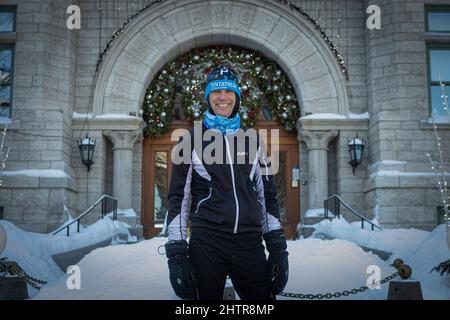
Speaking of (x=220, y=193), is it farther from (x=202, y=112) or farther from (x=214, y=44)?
(x=214, y=44)

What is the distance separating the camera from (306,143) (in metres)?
11.2

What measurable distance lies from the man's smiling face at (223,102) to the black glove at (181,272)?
0.84 meters

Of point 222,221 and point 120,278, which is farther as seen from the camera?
point 120,278

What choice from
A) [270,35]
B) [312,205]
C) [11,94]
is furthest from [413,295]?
[11,94]

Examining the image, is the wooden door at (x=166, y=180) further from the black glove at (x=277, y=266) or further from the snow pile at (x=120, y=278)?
the black glove at (x=277, y=266)

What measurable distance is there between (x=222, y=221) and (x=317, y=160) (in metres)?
8.47

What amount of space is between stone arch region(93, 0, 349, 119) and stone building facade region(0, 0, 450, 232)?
2 cm

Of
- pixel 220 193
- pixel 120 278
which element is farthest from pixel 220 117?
pixel 120 278

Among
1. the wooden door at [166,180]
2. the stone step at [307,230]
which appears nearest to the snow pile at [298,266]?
the stone step at [307,230]

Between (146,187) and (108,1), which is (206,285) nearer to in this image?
(146,187)

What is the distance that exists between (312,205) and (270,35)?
3.95m

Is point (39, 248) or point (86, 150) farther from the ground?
point (86, 150)

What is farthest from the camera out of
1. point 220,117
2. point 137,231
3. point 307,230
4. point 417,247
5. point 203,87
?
point 203,87

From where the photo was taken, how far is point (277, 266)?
9.52ft
